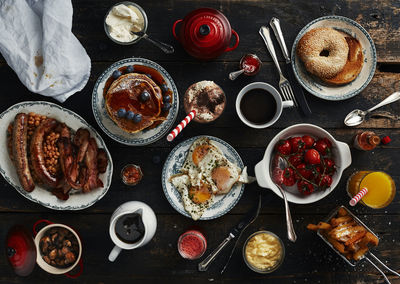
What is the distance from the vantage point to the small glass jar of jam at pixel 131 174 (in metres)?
2.16

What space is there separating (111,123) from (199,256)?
1.00 meters

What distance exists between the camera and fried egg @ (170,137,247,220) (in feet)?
7.04

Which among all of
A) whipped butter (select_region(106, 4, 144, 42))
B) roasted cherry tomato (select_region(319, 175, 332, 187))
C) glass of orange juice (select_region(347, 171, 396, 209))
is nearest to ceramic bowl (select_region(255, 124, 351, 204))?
roasted cherry tomato (select_region(319, 175, 332, 187))

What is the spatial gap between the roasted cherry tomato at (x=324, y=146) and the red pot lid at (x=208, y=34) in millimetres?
830

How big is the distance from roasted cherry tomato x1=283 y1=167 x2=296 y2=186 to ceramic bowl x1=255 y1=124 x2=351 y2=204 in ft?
0.22

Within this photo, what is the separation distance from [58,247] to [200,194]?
95cm

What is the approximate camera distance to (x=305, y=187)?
2.03 metres

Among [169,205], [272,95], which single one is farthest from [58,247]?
[272,95]

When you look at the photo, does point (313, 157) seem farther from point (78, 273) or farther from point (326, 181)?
point (78, 273)

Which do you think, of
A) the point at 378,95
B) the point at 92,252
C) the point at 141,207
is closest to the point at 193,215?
the point at 141,207

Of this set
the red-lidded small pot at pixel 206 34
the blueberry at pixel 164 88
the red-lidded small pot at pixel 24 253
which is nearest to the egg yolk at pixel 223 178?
the blueberry at pixel 164 88

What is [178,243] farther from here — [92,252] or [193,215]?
[92,252]

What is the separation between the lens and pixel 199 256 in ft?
6.93

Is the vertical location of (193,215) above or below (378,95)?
below
